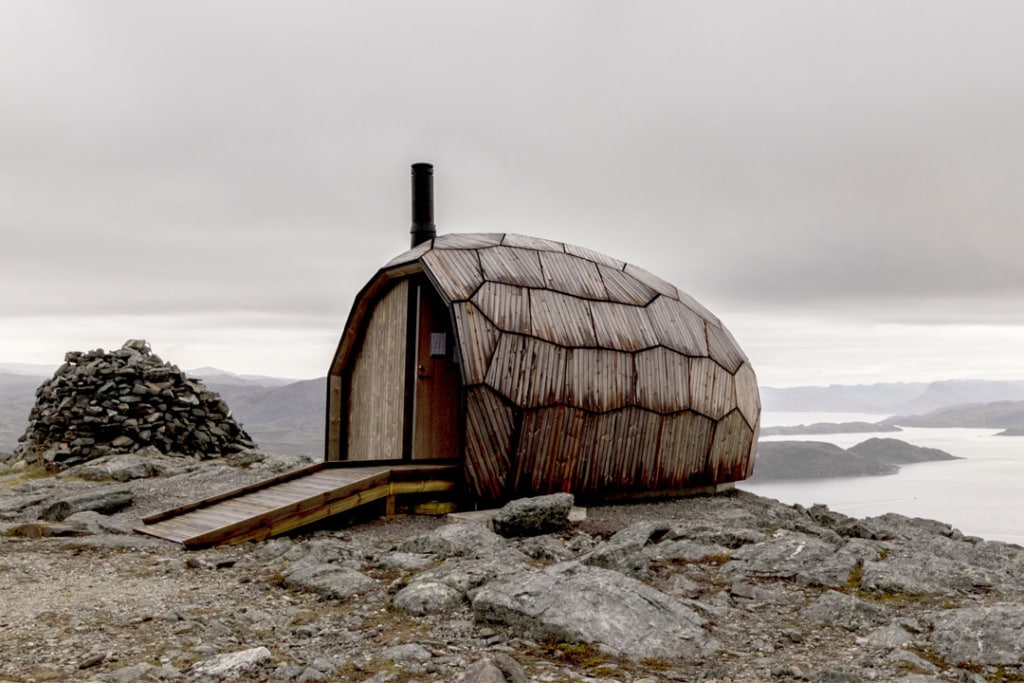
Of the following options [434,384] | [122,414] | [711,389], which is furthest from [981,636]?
[122,414]

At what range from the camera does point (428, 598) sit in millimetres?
6152

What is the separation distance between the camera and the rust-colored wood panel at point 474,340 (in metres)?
10.3

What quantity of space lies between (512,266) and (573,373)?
183 centimetres

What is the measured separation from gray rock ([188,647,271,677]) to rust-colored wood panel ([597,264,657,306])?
8340mm

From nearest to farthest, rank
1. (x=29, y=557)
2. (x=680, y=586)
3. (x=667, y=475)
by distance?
(x=680, y=586), (x=29, y=557), (x=667, y=475)

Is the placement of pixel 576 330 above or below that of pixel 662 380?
above

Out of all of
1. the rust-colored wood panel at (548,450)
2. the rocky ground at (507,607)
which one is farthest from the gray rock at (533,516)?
the rust-colored wood panel at (548,450)

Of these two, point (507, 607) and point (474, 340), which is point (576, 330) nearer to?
point (474, 340)

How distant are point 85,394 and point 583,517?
11.6m

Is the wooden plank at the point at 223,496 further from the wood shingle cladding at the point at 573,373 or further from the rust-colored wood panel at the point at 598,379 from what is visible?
the rust-colored wood panel at the point at 598,379

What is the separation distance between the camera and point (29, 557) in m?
8.20

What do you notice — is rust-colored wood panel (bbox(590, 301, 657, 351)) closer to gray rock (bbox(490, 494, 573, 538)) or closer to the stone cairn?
gray rock (bbox(490, 494, 573, 538))

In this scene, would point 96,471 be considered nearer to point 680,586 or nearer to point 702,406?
A: point 702,406

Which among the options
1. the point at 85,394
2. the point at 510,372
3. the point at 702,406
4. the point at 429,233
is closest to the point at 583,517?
the point at 510,372
